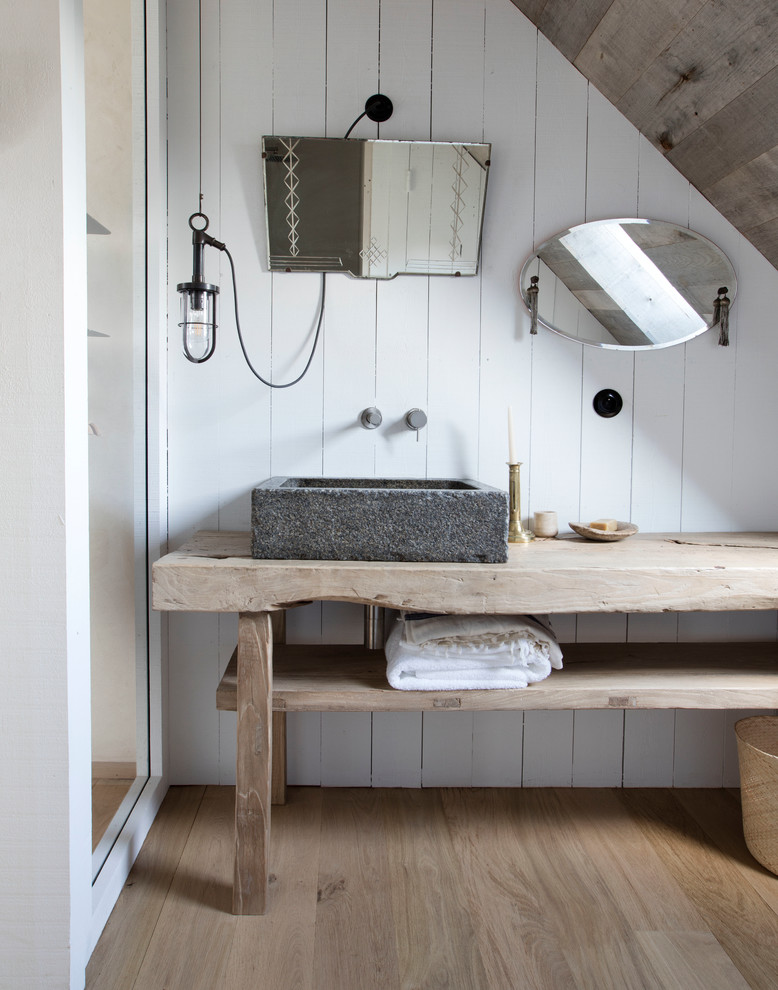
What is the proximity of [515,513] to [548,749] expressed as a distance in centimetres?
74

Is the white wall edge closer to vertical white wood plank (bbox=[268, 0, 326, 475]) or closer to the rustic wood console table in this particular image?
the rustic wood console table

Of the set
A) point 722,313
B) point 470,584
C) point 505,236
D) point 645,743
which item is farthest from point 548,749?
point 505,236

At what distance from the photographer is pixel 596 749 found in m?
2.23

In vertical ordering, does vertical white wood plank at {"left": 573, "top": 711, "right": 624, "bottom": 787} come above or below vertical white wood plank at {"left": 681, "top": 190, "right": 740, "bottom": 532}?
below

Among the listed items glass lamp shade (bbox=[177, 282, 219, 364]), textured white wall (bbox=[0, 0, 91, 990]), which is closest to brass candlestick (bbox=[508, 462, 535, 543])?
glass lamp shade (bbox=[177, 282, 219, 364])

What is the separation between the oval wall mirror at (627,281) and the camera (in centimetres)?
210

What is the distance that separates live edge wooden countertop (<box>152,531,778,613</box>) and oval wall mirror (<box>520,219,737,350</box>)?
2.45 feet

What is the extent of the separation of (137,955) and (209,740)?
28.5 inches

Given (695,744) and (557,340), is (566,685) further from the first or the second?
(557,340)

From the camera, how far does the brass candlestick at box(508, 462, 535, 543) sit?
6.53ft

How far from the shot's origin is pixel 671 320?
6.98 feet

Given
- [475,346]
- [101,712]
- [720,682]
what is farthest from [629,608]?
[101,712]

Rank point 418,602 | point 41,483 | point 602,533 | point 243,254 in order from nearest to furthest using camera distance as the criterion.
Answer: point 41,483 → point 418,602 → point 602,533 → point 243,254

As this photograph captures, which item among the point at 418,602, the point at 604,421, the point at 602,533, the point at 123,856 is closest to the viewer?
the point at 418,602
